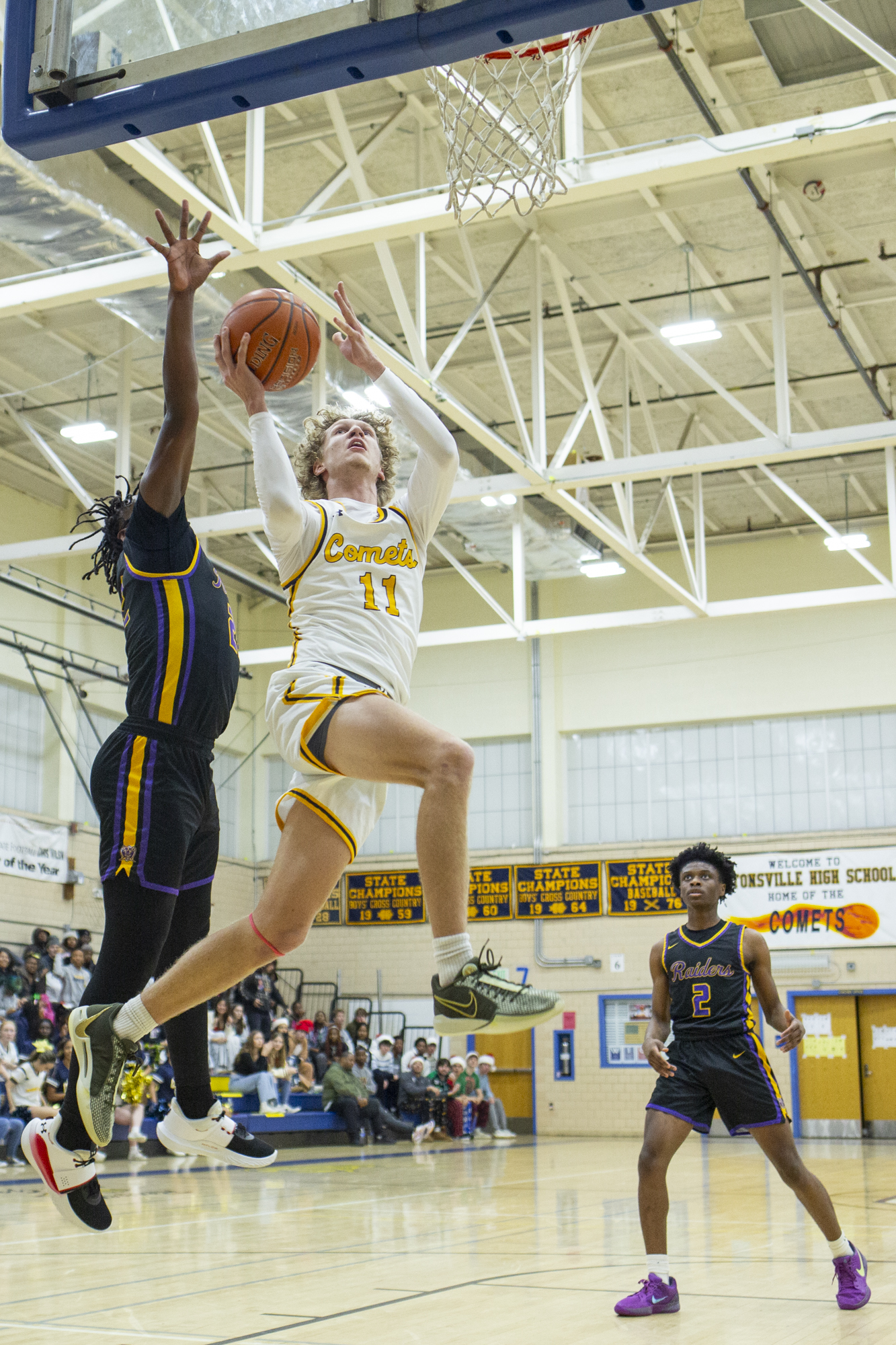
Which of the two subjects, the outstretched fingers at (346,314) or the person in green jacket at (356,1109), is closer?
the outstretched fingers at (346,314)

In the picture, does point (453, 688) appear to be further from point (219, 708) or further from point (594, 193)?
point (219, 708)

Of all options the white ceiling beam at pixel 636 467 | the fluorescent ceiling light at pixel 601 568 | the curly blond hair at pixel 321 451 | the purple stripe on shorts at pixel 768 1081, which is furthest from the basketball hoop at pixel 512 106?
the fluorescent ceiling light at pixel 601 568

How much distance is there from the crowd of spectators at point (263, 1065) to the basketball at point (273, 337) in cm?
971

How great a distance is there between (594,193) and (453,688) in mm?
14896

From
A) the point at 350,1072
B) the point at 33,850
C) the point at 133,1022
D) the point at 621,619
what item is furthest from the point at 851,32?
the point at 33,850

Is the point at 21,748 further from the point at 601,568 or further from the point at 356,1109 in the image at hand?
the point at 601,568

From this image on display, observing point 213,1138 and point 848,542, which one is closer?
point 213,1138

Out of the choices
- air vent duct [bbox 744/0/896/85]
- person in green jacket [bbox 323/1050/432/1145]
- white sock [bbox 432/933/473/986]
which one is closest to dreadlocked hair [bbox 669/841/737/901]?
white sock [bbox 432/933/473/986]

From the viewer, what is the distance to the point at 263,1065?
1691cm

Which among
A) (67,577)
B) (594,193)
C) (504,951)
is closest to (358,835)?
(594,193)

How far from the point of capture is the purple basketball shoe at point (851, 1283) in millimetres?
5608

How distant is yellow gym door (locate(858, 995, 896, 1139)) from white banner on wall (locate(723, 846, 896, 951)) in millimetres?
990

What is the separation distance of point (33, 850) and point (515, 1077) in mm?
8447

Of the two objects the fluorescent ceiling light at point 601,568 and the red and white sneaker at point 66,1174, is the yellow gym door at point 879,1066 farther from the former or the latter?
the red and white sneaker at point 66,1174
